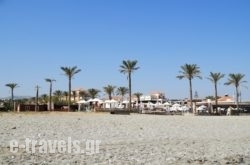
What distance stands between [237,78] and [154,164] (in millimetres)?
67168

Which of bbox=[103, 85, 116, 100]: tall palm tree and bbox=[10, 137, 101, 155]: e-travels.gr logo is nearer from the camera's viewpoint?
bbox=[10, 137, 101, 155]: e-travels.gr logo

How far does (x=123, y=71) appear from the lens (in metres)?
74.7

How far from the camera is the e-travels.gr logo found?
13.6 meters

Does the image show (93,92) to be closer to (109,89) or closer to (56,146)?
(109,89)

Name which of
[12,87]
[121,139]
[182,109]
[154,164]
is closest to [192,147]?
[121,139]

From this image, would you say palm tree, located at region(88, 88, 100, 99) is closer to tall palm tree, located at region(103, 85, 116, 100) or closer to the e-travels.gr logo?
tall palm tree, located at region(103, 85, 116, 100)

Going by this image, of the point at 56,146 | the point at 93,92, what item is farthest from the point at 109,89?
the point at 56,146

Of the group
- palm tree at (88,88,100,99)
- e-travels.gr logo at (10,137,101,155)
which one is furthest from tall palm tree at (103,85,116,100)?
e-travels.gr logo at (10,137,101,155)

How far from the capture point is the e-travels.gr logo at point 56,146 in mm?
13648

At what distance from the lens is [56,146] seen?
14.9m

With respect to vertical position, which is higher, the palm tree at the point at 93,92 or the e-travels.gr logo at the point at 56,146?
the palm tree at the point at 93,92

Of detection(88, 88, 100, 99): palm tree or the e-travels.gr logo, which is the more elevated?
detection(88, 88, 100, 99): palm tree

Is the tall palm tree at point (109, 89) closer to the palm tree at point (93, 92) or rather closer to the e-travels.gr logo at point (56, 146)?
the palm tree at point (93, 92)

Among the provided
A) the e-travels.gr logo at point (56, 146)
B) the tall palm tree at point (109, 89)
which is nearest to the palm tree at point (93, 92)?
the tall palm tree at point (109, 89)
